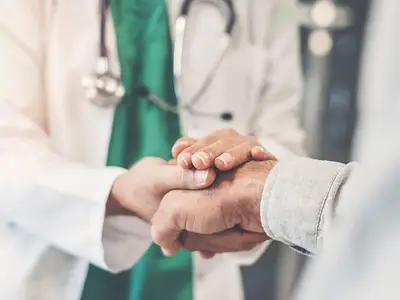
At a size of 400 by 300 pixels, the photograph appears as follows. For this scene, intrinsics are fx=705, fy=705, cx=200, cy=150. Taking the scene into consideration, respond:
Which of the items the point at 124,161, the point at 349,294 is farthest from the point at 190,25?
the point at 349,294

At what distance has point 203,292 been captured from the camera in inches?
38.4

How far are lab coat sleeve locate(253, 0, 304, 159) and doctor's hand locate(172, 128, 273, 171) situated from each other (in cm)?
22

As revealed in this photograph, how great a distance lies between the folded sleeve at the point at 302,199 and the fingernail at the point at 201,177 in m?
0.10

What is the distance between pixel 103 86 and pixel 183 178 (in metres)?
0.21

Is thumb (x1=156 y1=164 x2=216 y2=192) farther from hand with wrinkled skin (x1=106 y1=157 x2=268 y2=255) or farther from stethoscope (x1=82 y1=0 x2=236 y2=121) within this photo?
stethoscope (x1=82 y1=0 x2=236 y2=121)

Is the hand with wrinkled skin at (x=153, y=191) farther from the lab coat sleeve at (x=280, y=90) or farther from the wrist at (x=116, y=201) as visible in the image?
the lab coat sleeve at (x=280, y=90)

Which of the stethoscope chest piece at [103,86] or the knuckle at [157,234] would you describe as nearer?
the knuckle at [157,234]

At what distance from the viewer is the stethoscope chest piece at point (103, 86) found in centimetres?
93

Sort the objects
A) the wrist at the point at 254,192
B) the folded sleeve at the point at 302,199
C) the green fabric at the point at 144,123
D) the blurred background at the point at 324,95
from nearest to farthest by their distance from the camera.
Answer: the folded sleeve at the point at 302,199 → the wrist at the point at 254,192 → the green fabric at the point at 144,123 → the blurred background at the point at 324,95

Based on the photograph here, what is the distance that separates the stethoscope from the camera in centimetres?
93

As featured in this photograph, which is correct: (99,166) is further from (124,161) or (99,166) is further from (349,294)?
(349,294)

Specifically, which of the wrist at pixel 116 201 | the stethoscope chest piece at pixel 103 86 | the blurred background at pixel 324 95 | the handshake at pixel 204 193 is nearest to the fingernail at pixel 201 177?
the handshake at pixel 204 193

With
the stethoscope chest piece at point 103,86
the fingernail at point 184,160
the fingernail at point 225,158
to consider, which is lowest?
the fingernail at point 184,160

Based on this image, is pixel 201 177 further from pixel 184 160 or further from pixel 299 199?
pixel 299 199
